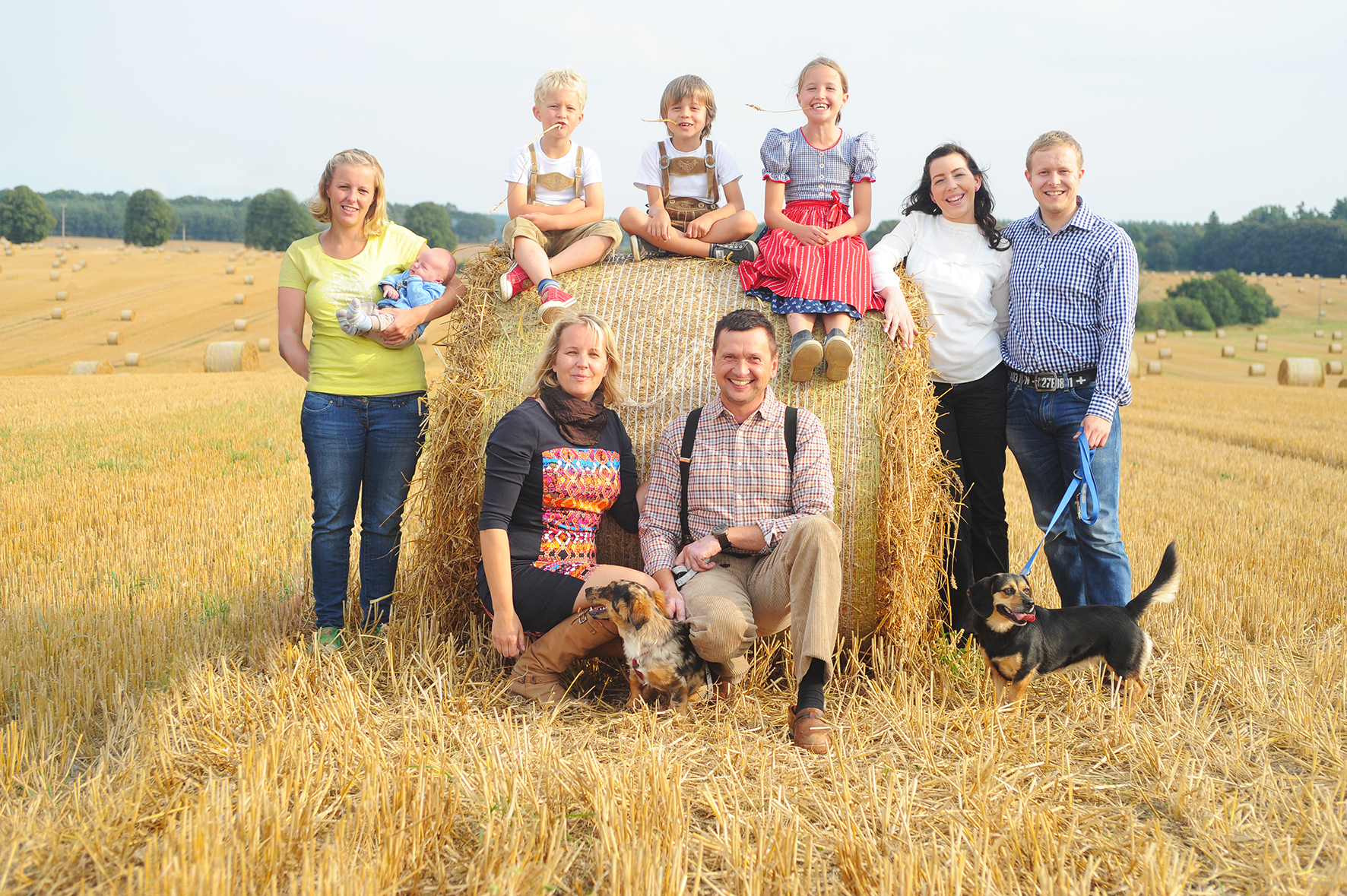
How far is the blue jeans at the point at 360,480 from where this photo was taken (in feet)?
14.4

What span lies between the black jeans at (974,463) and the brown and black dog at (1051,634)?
0.66 m

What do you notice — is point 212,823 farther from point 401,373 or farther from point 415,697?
point 401,373

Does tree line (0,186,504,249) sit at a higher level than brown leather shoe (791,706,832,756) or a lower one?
higher

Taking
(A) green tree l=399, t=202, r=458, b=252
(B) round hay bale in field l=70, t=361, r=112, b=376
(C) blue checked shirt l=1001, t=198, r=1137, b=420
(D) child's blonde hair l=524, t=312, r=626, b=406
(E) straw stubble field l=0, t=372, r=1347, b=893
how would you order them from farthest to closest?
(A) green tree l=399, t=202, r=458, b=252 < (B) round hay bale in field l=70, t=361, r=112, b=376 < (C) blue checked shirt l=1001, t=198, r=1137, b=420 < (D) child's blonde hair l=524, t=312, r=626, b=406 < (E) straw stubble field l=0, t=372, r=1347, b=893

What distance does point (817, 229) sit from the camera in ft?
14.7

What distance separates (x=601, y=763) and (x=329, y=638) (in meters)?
1.89

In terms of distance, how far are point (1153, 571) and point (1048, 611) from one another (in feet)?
8.97

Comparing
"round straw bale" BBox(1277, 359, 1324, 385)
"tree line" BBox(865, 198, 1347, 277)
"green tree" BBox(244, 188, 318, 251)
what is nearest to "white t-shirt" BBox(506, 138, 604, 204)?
"round straw bale" BBox(1277, 359, 1324, 385)

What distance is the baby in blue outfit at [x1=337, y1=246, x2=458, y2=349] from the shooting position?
4.30 metres

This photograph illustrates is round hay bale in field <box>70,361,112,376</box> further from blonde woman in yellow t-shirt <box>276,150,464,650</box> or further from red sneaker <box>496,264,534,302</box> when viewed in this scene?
red sneaker <box>496,264,534,302</box>

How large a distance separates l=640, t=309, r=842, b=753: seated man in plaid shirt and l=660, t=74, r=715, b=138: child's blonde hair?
1721mm

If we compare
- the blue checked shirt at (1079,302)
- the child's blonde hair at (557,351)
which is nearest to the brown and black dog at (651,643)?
the child's blonde hair at (557,351)

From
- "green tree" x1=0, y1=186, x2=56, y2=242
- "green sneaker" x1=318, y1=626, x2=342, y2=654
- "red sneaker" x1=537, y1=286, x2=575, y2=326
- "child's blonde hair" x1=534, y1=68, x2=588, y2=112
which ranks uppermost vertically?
"green tree" x1=0, y1=186, x2=56, y2=242

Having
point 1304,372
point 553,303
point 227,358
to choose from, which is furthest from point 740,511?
point 1304,372
